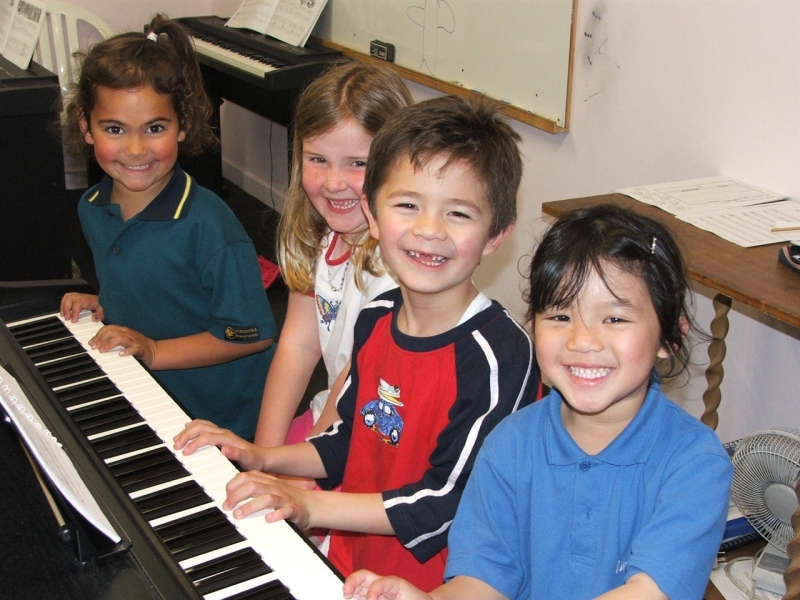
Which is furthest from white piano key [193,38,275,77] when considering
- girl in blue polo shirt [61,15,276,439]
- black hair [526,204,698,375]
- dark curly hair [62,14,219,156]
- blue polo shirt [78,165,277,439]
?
black hair [526,204,698,375]

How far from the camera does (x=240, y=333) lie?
2.04m

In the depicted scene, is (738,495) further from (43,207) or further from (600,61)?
(43,207)

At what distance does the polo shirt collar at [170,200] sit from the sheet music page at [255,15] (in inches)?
98.9

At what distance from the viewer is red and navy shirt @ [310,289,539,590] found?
1418mm

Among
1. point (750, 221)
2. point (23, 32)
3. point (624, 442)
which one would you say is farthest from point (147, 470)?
point (23, 32)

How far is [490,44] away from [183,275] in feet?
5.49

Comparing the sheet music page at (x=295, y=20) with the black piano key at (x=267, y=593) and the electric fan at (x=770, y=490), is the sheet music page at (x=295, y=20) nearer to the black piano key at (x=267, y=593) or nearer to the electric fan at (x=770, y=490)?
the electric fan at (x=770, y=490)

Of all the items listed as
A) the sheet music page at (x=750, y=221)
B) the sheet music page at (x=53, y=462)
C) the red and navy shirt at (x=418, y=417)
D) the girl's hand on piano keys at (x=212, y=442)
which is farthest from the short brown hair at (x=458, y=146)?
the sheet music page at (x=750, y=221)

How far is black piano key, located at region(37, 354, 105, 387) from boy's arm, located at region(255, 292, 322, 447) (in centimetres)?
44

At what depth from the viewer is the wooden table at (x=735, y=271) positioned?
1786 millimetres

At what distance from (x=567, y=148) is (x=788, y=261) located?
4.08ft

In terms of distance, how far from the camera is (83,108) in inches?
84.4

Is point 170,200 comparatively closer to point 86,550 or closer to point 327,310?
point 327,310

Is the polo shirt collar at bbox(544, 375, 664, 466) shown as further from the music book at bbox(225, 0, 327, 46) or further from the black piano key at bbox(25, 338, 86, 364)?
the music book at bbox(225, 0, 327, 46)
